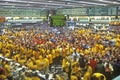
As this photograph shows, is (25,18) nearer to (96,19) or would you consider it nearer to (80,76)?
(96,19)

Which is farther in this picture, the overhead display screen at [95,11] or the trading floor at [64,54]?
the overhead display screen at [95,11]

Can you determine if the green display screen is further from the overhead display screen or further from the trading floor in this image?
the overhead display screen

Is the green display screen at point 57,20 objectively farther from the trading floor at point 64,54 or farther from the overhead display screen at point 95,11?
the overhead display screen at point 95,11

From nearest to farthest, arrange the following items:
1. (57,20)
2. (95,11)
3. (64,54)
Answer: (57,20)
(64,54)
(95,11)

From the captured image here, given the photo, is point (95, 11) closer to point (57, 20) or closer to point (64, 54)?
point (64, 54)

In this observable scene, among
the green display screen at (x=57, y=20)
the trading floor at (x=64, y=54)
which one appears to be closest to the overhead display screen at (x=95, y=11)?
the trading floor at (x=64, y=54)

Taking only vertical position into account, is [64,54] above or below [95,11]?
above

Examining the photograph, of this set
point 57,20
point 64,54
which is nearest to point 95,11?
point 64,54

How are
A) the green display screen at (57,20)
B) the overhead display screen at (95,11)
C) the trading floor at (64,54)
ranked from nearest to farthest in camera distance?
the trading floor at (64,54)
the green display screen at (57,20)
the overhead display screen at (95,11)

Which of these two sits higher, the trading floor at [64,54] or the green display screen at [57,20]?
the green display screen at [57,20]

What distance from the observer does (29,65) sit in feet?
44.4

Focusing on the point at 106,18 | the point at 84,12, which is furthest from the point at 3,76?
the point at 84,12

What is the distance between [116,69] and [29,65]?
4.30 metres

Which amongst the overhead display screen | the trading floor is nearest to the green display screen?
the trading floor
